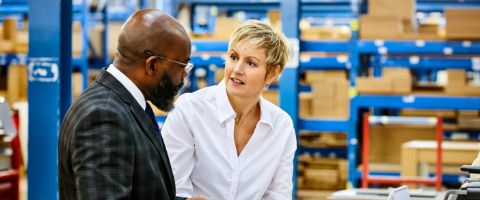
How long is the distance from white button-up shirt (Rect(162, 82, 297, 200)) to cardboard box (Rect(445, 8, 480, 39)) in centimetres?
450

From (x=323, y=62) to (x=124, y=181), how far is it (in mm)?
7535

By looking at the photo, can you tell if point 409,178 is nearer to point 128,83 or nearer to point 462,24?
point 462,24

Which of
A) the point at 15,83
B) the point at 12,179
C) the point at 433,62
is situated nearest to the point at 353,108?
the point at 433,62

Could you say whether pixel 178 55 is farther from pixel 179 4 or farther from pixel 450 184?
pixel 179 4

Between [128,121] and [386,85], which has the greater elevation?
[128,121]

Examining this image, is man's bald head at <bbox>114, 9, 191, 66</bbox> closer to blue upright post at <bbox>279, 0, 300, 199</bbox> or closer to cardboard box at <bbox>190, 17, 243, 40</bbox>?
blue upright post at <bbox>279, 0, 300, 199</bbox>

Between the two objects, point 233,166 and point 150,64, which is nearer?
point 150,64

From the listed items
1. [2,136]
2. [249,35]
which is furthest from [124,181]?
[2,136]

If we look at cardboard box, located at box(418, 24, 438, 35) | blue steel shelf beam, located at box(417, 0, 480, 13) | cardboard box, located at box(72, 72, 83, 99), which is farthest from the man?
blue steel shelf beam, located at box(417, 0, 480, 13)

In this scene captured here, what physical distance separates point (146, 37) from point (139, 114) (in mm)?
191

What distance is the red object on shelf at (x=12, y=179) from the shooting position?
5.89m

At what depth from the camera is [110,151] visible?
5.99ft

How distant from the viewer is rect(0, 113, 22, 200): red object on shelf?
5.89 meters

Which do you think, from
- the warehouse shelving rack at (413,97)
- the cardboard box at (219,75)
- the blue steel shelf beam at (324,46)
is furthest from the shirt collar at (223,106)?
the cardboard box at (219,75)
